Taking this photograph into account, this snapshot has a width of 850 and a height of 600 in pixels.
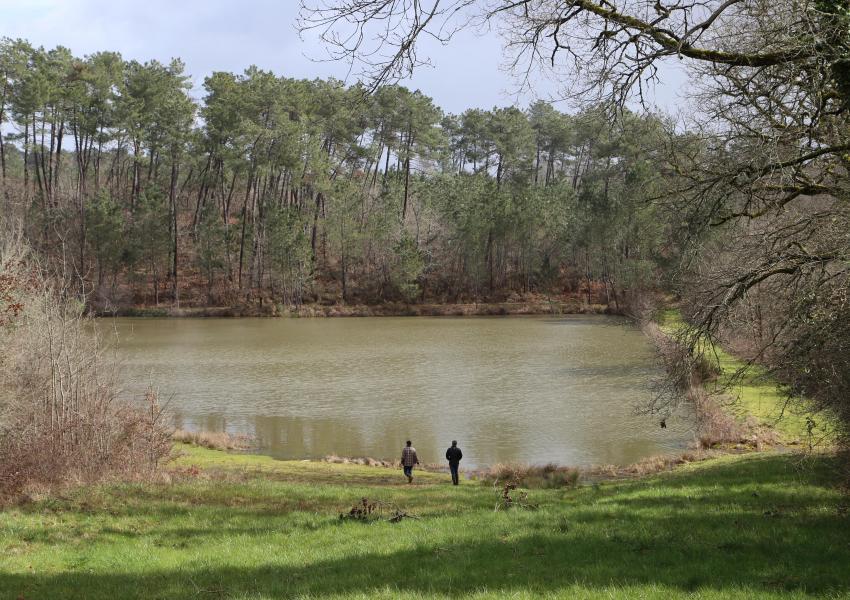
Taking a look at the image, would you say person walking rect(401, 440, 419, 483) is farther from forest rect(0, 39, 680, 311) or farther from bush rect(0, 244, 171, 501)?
forest rect(0, 39, 680, 311)

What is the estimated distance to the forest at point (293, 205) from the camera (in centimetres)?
6456

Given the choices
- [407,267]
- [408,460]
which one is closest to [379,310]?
[407,267]

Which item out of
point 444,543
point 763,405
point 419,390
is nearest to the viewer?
point 444,543

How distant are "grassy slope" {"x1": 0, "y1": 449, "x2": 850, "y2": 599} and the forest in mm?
48108

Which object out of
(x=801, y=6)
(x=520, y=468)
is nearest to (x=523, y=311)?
(x=520, y=468)

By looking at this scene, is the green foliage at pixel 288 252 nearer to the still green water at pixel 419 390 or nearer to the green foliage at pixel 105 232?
the green foliage at pixel 105 232

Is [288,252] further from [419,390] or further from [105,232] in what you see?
[419,390]

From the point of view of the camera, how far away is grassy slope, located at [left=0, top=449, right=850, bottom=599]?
6.64 m

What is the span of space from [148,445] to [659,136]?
38.6 ft

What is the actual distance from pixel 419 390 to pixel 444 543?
19.2 meters

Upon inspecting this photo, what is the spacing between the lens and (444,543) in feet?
27.9

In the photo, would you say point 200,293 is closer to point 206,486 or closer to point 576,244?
point 576,244

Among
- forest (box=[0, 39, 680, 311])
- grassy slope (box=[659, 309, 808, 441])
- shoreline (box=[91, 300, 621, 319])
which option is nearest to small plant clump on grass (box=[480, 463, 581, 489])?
grassy slope (box=[659, 309, 808, 441])

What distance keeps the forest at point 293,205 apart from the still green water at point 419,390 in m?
20.2
